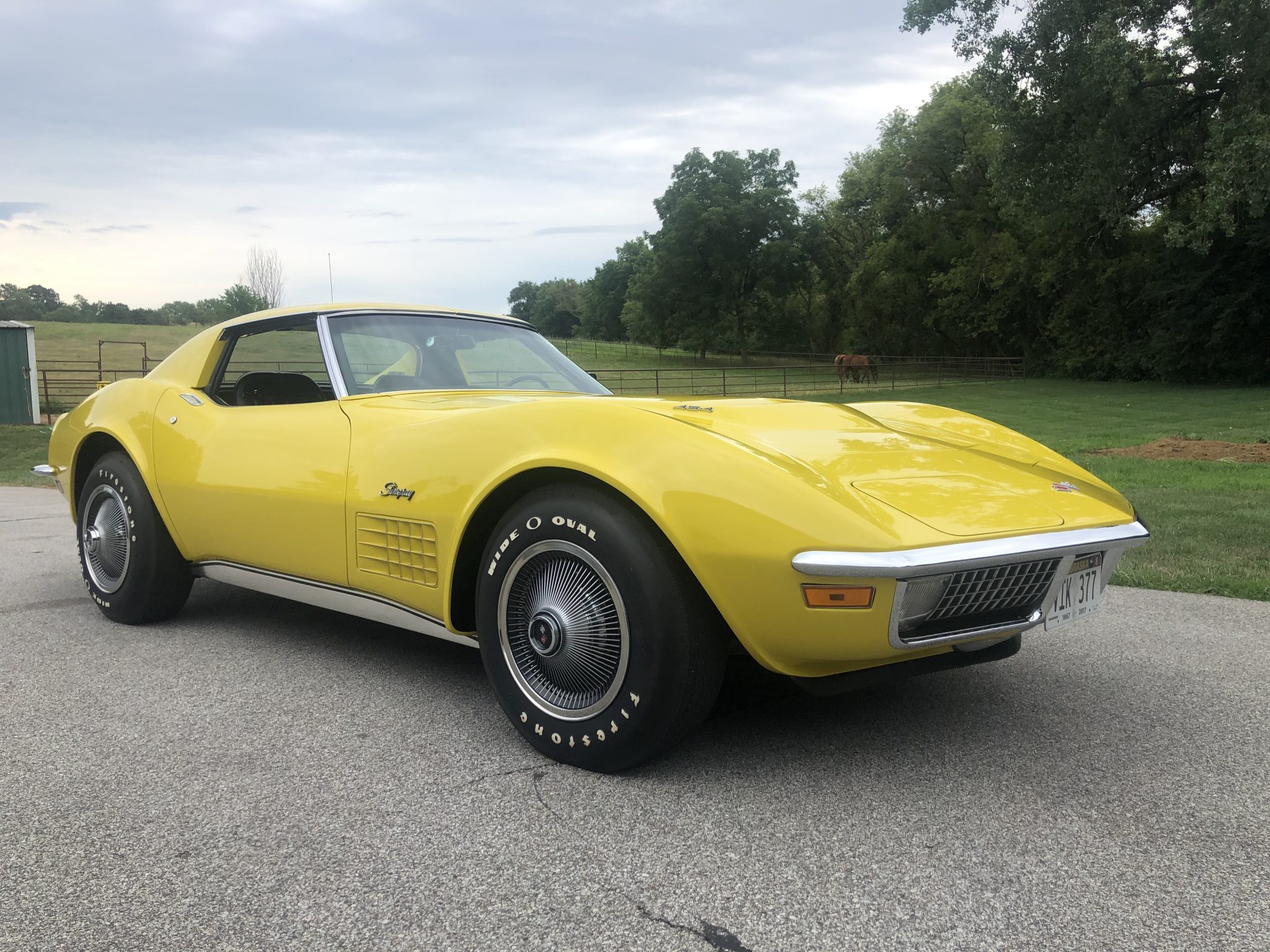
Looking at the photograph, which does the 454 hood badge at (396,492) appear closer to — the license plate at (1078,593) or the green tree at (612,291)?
the license plate at (1078,593)

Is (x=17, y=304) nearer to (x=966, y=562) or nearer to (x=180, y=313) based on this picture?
(x=180, y=313)

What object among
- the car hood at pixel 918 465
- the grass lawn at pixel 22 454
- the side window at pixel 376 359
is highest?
the side window at pixel 376 359

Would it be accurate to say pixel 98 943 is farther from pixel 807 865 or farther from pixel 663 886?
pixel 807 865

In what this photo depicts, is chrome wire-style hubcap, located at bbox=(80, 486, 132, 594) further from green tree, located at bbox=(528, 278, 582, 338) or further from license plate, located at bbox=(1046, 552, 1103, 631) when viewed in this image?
green tree, located at bbox=(528, 278, 582, 338)

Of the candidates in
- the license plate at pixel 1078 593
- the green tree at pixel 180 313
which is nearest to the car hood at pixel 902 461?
the license plate at pixel 1078 593

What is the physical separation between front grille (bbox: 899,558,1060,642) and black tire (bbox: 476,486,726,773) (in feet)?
1.63

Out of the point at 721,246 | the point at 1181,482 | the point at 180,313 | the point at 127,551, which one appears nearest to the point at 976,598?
the point at 127,551

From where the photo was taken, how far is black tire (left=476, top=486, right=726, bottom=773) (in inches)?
92.6

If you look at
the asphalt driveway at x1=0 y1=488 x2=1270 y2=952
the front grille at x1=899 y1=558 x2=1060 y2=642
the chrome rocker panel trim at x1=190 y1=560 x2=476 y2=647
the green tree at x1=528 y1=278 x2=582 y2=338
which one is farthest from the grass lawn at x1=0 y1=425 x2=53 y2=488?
Answer: the green tree at x1=528 y1=278 x2=582 y2=338

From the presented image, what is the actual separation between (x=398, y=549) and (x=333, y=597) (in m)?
0.47

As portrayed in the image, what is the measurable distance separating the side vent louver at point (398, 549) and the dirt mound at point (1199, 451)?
10677 millimetres

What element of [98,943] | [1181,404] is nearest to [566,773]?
[98,943]

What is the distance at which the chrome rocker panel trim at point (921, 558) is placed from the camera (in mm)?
2121

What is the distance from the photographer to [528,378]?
155 inches
